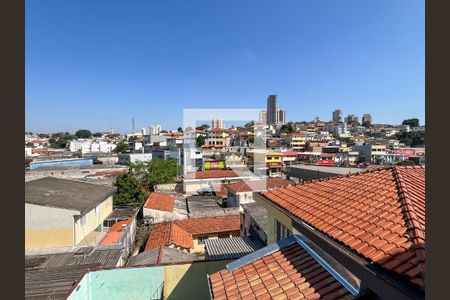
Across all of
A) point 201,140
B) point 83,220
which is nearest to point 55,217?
point 83,220

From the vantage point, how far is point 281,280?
343cm

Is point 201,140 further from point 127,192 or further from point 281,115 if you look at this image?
point 281,115

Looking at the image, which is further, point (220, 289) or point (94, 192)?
point (94, 192)

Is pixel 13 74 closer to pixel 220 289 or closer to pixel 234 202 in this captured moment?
pixel 220 289

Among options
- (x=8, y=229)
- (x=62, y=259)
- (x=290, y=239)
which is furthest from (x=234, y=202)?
(x=8, y=229)

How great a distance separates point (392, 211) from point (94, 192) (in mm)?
11959

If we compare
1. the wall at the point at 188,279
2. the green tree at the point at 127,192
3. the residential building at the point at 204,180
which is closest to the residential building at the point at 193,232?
the wall at the point at 188,279

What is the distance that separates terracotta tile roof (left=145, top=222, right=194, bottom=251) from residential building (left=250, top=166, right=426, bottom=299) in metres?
6.46

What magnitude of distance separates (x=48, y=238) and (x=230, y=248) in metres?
6.11

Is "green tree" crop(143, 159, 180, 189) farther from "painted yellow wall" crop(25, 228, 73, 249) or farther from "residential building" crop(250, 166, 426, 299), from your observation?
"residential building" crop(250, 166, 426, 299)

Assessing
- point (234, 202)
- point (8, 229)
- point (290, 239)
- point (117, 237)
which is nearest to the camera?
point (8, 229)

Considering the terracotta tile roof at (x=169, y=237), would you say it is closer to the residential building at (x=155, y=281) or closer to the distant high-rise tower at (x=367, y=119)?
the residential building at (x=155, y=281)

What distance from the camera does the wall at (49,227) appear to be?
8492mm

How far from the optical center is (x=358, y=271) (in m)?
2.71
